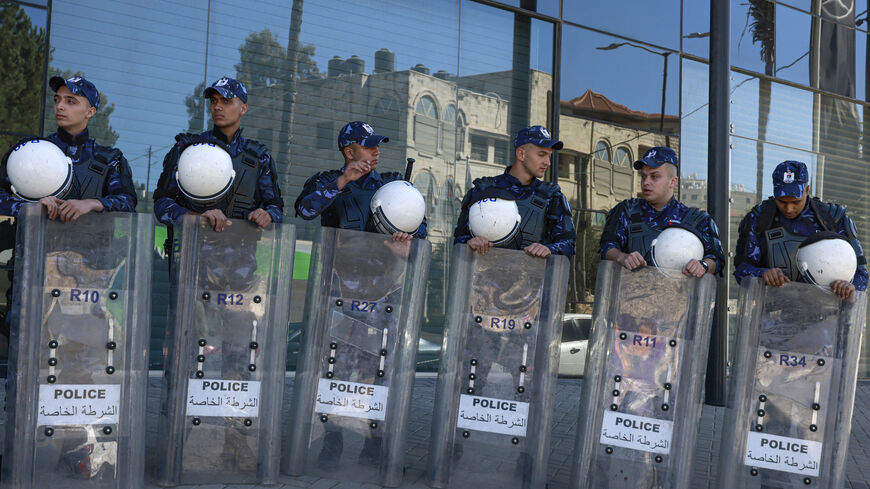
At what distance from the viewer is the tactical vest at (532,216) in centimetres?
475

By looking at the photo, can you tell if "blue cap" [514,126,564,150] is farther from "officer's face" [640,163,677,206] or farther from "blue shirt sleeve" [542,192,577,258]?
"officer's face" [640,163,677,206]

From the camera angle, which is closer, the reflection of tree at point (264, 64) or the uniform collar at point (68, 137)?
the uniform collar at point (68, 137)

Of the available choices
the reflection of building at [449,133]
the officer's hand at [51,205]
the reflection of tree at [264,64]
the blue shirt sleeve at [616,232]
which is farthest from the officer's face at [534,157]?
the reflection of tree at [264,64]

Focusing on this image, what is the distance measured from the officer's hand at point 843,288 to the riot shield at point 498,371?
1.50 m

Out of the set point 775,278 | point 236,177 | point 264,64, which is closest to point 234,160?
point 236,177

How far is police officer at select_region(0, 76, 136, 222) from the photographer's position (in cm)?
411

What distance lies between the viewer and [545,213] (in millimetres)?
4816

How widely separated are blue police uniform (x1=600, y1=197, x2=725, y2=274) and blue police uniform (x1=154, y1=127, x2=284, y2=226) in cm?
206

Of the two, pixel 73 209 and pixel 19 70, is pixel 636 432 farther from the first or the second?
pixel 19 70

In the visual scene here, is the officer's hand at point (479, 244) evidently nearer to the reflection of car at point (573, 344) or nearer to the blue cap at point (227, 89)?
the blue cap at point (227, 89)

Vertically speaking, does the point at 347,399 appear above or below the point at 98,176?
below

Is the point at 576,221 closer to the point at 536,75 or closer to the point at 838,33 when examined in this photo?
the point at 536,75

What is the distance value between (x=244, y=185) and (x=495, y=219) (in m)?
1.49

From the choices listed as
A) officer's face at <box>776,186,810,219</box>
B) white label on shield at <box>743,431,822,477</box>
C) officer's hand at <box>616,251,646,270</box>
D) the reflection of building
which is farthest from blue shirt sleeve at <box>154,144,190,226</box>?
the reflection of building
